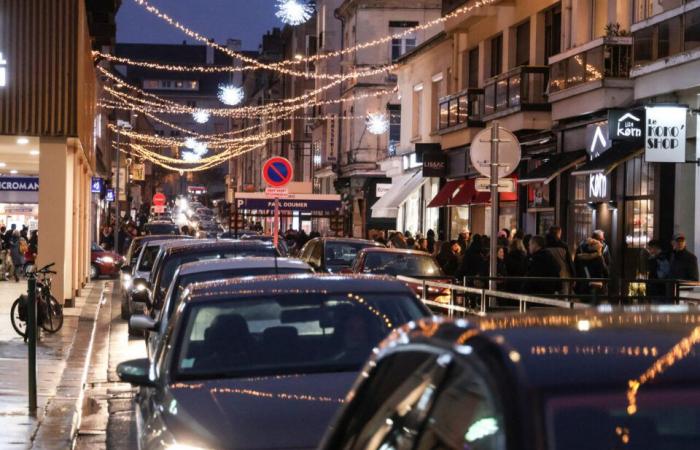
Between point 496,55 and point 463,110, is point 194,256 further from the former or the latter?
point 496,55

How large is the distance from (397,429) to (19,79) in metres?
21.2

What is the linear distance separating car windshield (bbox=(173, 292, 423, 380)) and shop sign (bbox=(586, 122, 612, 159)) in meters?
17.7

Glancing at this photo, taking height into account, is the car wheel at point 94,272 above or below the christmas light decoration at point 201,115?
below

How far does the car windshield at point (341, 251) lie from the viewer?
24516 millimetres

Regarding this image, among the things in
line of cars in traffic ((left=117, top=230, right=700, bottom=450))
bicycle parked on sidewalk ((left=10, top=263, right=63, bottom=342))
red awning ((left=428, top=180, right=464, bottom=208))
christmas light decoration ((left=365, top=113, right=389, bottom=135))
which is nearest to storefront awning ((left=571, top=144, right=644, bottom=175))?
bicycle parked on sidewalk ((left=10, top=263, right=63, bottom=342))

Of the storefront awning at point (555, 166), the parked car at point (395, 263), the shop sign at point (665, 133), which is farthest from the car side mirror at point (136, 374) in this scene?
the storefront awning at point (555, 166)

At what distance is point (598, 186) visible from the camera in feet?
86.0

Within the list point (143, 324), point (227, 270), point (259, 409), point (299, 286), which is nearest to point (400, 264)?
point (227, 270)

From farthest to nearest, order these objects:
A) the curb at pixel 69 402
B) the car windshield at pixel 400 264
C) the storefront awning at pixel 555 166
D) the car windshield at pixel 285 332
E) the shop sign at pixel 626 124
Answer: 1. the storefront awning at pixel 555 166
2. the shop sign at pixel 626 124
3. the car windshield at pixel 400 264
4. the curb at pixel 69 402
5. the car windshield at pixel 285 332

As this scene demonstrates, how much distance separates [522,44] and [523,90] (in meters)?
3.39

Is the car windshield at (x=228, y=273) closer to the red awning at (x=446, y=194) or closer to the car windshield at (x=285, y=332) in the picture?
the car windshield at (x=285, y=332)

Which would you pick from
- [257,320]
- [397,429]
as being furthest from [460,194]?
[397,429]

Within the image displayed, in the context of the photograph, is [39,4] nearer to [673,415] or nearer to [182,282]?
[182,282]

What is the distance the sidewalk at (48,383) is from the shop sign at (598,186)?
10378mm
